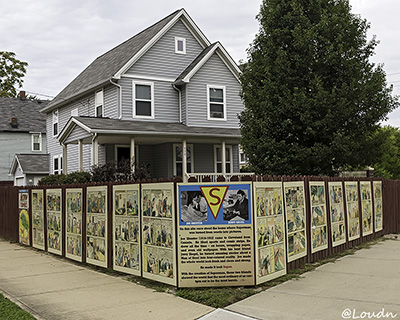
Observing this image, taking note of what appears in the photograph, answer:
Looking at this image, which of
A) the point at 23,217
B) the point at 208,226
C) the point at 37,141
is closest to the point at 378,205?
the point at 208,226

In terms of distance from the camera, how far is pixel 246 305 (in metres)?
6.53

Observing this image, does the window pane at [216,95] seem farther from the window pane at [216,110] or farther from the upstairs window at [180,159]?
the upstairs window at [180,159]

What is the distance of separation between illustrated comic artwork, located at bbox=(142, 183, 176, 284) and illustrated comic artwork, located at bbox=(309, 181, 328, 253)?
135 inches

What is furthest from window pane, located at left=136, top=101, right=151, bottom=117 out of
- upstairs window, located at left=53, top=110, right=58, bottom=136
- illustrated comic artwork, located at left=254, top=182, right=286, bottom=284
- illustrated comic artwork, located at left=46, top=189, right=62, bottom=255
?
illustrated comic artwork, located at left=254, top=182, right=286, bottom=284

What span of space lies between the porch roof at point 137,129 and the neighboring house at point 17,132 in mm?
18982

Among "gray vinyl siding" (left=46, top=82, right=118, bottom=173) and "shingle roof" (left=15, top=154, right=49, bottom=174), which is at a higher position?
"gray vinyl siding" (left=46, top=82, right=118, bottom=173)

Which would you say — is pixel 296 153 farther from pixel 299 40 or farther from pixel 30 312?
pixel 30 312

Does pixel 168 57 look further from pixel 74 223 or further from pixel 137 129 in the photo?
pixel 74 223

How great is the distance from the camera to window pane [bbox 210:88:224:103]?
23578 millimetres

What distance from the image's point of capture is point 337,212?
35.5 ft

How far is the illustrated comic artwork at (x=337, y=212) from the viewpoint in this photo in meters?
10.6

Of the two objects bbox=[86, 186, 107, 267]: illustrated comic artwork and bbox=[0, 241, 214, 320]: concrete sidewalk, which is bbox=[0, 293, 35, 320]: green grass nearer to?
bbox=[0, 241, 214, 320]: concrete sidewalk

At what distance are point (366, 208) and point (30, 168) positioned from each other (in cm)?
2390

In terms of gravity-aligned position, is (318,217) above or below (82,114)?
below
